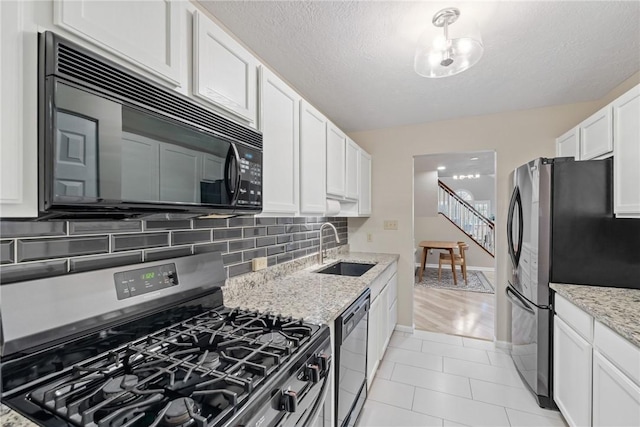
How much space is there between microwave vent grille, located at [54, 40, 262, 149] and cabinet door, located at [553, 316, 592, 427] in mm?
2221

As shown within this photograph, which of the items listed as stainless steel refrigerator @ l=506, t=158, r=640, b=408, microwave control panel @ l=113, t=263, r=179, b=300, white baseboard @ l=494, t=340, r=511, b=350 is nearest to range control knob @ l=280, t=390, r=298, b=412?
microwave control panel @ l=113, t=263, r=179, b=300

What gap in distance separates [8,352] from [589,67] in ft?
10.8

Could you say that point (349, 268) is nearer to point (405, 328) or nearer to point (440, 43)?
point (405, 328)

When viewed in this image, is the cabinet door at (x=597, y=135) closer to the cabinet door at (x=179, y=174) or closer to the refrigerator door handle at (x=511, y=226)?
the refrigerator door handle at (x=511, y=226)

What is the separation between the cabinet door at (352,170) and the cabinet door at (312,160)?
554mm

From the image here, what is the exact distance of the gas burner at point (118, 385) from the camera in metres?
0.69

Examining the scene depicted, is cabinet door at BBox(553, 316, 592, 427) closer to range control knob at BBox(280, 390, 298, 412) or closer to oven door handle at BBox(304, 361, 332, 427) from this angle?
oven door handle at BBox(304, 361, 332, 427)

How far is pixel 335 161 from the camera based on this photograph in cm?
232

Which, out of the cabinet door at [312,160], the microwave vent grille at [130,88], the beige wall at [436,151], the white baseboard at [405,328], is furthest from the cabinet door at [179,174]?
the white baseboard at [405,328]

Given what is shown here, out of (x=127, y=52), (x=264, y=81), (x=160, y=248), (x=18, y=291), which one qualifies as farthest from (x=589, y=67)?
(x=18, y=291)

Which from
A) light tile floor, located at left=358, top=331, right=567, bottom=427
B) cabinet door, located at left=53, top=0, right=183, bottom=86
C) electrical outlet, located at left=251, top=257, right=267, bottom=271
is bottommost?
light tile floor, located at left=358, top=331, right=567, bottom=427

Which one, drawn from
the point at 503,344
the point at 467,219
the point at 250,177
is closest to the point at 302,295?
the point at 250,177

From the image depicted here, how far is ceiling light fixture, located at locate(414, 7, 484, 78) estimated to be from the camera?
140 cm

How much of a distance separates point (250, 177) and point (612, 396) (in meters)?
2.00
